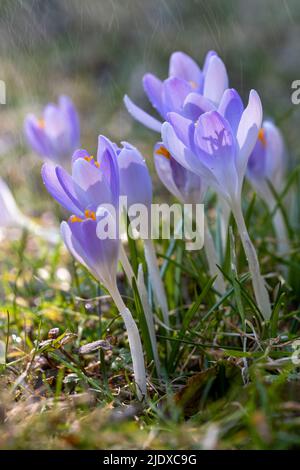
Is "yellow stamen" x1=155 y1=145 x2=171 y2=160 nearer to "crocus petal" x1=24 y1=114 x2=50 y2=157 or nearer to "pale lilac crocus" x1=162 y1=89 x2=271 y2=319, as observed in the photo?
"pale lilac crocus" x1=162 y1=89 x2=271 y2=319

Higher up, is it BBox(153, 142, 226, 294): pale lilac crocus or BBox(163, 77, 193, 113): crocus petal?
BBox(163, 77, 193, 113): crocus petal

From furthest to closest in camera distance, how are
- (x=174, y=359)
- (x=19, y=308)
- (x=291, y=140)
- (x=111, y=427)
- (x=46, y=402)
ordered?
(x=291, y=140) < (x=19, y=308) < (x=174, y=359) < (x=46, y=402) < (x=111, y=427)

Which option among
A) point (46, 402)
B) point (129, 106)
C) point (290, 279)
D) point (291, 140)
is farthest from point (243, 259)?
point (291, 140)

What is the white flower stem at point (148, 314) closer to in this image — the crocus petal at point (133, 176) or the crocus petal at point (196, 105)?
the crocus petal at point (133, 176)

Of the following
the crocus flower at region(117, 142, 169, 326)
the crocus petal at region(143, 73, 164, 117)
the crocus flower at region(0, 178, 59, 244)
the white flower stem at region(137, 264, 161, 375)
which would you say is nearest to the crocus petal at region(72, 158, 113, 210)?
the crocus flower at region(117, 142, 169, 326)

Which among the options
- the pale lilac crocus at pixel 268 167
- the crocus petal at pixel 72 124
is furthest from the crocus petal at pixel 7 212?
the pale lilac crocus at pixel 268 167

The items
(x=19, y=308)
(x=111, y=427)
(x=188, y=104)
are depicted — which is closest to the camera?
(x=111, y=427)

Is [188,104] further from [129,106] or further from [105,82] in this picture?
[105,82]

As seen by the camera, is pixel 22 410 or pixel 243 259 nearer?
pixel 22 410
